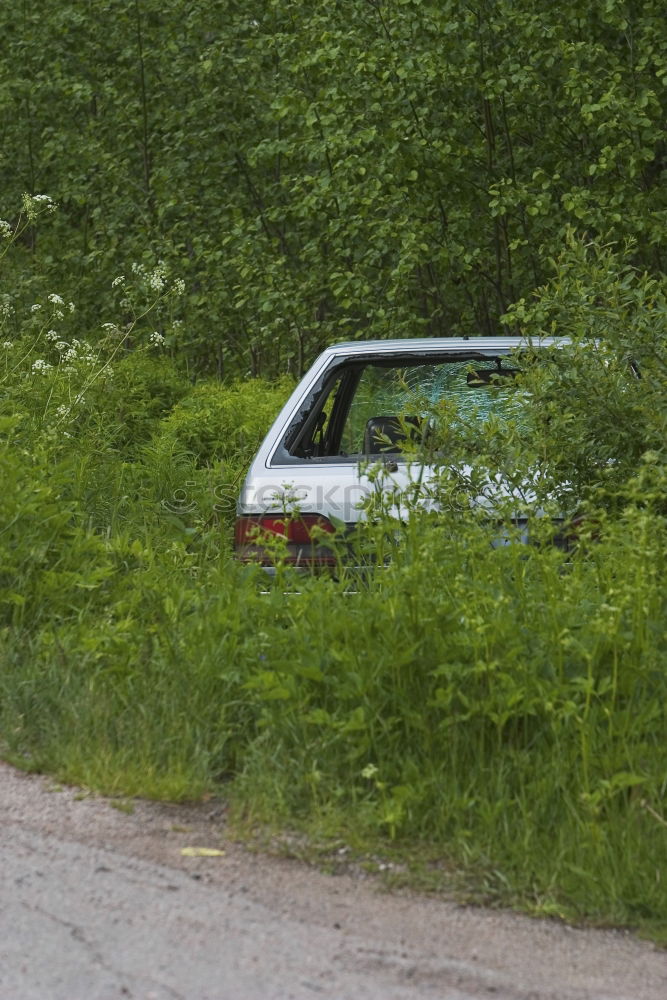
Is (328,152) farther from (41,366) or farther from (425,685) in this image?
(425,685)

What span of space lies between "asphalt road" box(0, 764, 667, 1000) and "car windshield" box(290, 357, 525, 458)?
213cm

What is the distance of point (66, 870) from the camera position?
14.3 ft

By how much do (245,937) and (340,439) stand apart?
4454mm

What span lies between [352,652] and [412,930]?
124 cm

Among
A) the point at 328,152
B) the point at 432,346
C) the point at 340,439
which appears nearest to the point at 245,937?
the point at 432,346

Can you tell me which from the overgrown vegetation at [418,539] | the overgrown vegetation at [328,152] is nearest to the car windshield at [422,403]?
the overgrown vegetation at [418,539]

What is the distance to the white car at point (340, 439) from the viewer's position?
6199mm

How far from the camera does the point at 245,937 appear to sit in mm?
3891

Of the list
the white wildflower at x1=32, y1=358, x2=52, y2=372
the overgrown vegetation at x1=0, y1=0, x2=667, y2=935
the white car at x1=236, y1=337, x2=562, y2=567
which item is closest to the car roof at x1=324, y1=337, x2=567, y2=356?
the white car at x1=236, y1=337, x2=562, y2=567

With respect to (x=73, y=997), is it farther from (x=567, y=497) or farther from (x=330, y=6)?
(x=330, y=6)

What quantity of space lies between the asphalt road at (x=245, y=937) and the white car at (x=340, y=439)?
5.10 feet

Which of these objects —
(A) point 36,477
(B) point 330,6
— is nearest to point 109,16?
(B) point 330,6

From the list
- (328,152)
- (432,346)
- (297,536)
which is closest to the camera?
(297,536)

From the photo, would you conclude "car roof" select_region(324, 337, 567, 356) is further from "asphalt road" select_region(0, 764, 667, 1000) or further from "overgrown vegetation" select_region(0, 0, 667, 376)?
"overgrown vegetation" select_region(0, 0, 667, 376)
